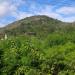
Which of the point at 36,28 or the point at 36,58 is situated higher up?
the point at 36,28

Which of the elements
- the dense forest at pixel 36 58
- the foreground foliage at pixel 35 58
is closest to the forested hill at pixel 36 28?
the dense forest at pixel 36 58

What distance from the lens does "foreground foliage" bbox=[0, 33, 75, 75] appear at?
28812 mm

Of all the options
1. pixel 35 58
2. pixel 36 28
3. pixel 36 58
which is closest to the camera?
pixel 35 58

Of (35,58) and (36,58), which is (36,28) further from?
(35,58)

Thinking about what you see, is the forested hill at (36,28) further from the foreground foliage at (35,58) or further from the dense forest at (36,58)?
the foreground foliage at (35,58)

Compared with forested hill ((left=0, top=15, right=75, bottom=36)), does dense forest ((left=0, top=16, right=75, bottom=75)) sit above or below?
below

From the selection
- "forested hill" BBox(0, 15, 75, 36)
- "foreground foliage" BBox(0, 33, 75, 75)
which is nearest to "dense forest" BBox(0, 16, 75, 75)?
"foreground foliage" BBox(0, 33, 75, 75)

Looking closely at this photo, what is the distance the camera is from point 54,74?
2891 cm

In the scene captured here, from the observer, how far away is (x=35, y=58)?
1232 inches

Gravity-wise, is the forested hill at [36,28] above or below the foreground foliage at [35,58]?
above

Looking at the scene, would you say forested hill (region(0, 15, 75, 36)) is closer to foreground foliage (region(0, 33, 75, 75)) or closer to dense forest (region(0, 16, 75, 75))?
dense forest (region(0, 16, 75, 75))

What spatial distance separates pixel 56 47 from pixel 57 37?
10.8 ft

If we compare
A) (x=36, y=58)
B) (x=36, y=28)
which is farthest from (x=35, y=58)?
(x=36, y=28)

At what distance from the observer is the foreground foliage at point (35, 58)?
28812mm
